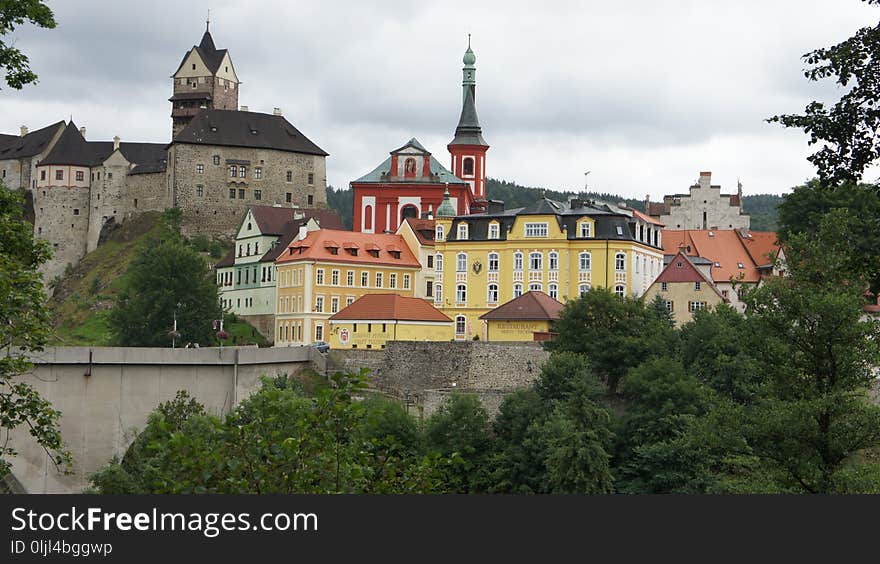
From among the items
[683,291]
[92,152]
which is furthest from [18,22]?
[92,152]

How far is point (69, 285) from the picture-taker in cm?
11950

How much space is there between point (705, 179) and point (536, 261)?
32465 millimetres

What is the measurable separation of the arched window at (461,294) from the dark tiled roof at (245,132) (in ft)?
157

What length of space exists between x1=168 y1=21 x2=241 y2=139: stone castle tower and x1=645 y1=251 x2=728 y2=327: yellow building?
6953 cm

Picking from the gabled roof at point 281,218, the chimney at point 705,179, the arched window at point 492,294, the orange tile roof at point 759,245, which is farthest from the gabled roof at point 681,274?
the chimney at point 705,179

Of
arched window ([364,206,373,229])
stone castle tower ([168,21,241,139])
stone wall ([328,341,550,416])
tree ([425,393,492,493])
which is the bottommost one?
tree ([425,393,492,493])

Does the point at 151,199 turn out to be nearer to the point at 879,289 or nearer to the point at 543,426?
the point at 543,426

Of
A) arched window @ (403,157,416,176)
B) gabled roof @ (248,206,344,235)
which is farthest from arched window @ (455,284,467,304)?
gabled roof @ (248,206,344,235)

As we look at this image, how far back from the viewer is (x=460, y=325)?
78500mm

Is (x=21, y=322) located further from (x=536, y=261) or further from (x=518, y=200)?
(x=518, y=200)

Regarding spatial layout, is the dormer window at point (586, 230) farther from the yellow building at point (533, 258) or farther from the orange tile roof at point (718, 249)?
the orange tile roof at point (718, 249)

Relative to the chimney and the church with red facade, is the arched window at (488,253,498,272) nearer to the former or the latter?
the church with red facade

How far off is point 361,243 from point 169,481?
70132 mm

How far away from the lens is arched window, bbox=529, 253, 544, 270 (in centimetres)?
7869
